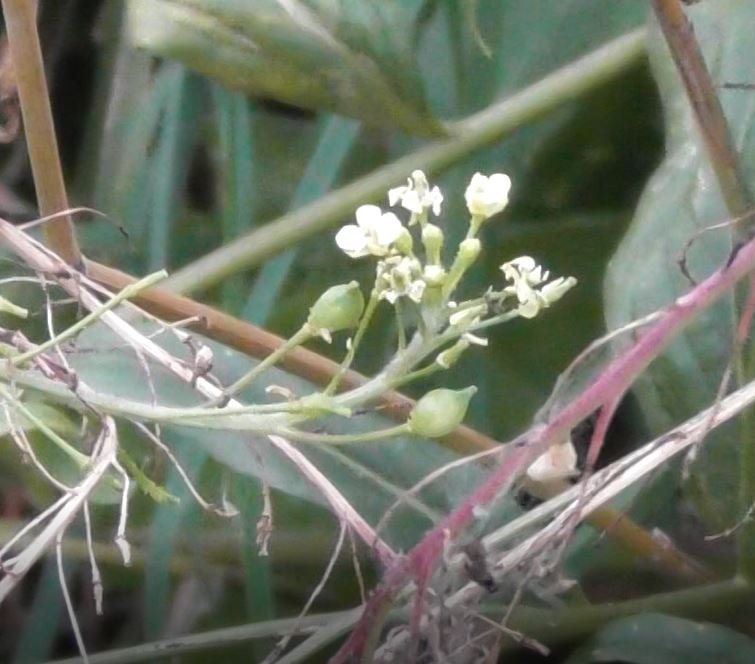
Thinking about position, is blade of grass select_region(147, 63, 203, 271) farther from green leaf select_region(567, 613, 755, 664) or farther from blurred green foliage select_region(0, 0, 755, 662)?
green leaf select_region(567, 613, 755, 664)

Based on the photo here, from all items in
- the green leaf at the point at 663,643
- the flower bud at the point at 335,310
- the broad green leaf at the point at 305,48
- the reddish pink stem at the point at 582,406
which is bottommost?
the green leaf at the point at 663,643

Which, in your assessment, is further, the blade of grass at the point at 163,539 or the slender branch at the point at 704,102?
the blade of grass at the point at 163,539

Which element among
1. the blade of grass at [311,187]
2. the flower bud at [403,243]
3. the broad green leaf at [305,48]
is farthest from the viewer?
the blade of grass at [311,187]

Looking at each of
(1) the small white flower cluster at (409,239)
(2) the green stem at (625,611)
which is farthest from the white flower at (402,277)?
(2) the green stem at (625,611)

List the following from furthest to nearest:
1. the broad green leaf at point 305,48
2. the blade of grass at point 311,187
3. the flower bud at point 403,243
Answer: the blade of grass at point 311,187
the broad green leaf at point 305,48
the flower bud at point 403,243

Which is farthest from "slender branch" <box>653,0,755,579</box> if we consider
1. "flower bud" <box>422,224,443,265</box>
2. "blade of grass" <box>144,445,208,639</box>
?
"blade of grass" <box>144,445,208,639</box>

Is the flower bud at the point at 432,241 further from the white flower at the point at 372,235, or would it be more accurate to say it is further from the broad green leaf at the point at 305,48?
the broad green leaf at the point at 305,48
